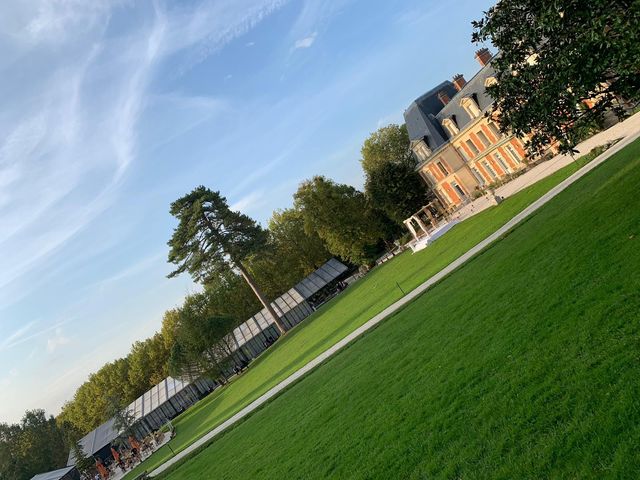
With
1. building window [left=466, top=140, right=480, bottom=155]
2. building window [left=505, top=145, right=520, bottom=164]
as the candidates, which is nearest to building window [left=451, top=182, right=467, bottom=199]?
building window [left=466, top=140, right=480, bottom=155]

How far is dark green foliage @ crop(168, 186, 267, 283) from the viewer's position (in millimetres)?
50469

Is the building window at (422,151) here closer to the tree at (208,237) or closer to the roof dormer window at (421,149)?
the roof dormer window at (421,149)

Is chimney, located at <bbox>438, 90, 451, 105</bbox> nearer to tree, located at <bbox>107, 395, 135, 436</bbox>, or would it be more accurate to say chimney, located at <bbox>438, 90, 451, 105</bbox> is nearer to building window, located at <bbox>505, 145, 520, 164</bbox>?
building window, located at <bbox>505, 145, 520, 164</bbox>

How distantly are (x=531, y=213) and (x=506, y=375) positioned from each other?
697 inches

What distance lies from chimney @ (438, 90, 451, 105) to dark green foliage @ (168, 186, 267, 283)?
3061cm

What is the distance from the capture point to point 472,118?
53.2 meters

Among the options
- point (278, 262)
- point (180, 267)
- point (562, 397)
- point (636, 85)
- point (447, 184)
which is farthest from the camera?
point (278, 262)

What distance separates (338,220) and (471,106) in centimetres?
2179

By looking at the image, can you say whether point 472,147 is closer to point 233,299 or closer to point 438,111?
point 438,111

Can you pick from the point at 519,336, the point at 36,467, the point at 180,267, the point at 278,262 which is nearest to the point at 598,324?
the point at 519,336

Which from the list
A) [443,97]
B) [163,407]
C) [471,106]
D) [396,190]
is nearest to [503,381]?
[471,106]

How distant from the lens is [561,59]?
11.8 metres

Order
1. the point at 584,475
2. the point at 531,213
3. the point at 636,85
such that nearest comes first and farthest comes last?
1. the point at 584,475
2. the point at 636,85
3. the point at 531,213

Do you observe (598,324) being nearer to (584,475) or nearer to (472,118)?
(584,475)
